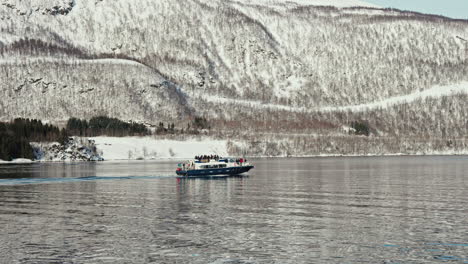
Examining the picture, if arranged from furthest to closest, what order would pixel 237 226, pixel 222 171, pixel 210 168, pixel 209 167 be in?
pixel 209 167 → pixel 222 171 → pixel 210 168 → pixel 237 226

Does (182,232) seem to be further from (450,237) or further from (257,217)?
(450,237)

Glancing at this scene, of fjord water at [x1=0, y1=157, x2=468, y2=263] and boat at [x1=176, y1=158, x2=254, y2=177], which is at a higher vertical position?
boat at [x1=176, y1=158, x2=254, y2=177]

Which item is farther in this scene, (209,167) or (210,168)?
(209,167)

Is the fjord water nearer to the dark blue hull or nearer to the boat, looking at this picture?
the boat

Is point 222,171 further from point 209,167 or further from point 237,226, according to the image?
point 237,226

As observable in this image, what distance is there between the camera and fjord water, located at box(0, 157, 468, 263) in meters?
40.3

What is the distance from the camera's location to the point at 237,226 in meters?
50.5

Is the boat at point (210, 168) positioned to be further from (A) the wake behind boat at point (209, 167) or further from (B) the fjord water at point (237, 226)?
(B) the fjord water at point (237, 226)

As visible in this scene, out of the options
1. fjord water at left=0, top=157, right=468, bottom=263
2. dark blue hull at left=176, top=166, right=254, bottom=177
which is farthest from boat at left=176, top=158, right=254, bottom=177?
fjord water at left=0, top=157, right=468, bottom=263

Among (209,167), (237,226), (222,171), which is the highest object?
(209,167)

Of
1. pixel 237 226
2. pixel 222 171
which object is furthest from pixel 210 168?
pixel 237 226

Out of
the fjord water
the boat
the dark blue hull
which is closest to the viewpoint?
the fjord water

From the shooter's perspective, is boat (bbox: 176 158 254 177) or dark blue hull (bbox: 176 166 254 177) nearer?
boat (bbox: 176 158 254 177)

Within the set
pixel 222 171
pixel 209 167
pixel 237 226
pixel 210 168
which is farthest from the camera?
pixel 209 167
